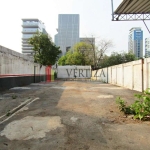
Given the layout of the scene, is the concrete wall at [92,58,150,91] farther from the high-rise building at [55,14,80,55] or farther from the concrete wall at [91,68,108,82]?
the high-rise building at [55,14,80,55]

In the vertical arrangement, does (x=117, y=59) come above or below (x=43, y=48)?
below

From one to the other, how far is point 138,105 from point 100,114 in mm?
1133

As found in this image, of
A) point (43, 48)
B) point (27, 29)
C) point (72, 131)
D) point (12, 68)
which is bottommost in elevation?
point (72, 131)

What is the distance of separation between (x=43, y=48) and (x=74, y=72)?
16628mm

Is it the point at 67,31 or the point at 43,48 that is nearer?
the point at 43,48

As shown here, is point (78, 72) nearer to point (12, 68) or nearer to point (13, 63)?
point (13, 63)

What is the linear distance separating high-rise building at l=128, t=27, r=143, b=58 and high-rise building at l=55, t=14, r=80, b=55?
137 feet

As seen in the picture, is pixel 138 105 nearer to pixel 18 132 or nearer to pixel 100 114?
pixel 100 114

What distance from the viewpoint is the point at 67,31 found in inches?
4090

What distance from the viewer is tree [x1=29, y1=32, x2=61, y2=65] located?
3116 cm

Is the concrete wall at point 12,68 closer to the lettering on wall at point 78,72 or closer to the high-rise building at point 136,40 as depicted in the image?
the lettering on wall at point 78,72

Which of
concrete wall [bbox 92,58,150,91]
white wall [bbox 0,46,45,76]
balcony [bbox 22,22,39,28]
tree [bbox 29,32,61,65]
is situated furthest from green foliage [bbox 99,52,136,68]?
balcony [bbox 22,22,39,28]

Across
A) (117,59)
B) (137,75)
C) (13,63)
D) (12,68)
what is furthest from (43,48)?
(117,59)

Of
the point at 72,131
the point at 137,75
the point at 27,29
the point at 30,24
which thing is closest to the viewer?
the point at 72,131
